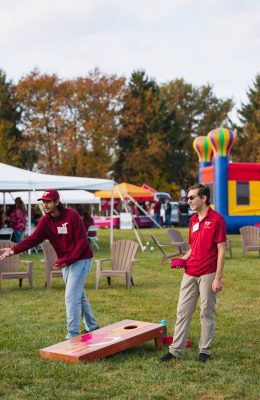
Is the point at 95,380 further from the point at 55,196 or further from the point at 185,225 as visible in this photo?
the point at 185,225

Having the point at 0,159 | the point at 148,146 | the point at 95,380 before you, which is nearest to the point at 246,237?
the point at 95,380

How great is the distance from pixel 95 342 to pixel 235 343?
167cm

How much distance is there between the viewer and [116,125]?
45750 millimetres

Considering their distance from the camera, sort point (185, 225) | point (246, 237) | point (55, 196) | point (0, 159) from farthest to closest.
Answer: point (0, 159)
point (185, 225)
point (246, 237)
point (55, 196)

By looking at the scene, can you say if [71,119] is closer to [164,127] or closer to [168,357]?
[164,127]

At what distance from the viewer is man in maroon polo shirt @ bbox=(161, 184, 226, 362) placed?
5.94 metres

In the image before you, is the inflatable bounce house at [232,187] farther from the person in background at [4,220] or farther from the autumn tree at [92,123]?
the autumn tree at [92,123]

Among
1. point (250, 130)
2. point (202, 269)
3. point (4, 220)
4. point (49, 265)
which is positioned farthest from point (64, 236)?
point (250, 130)

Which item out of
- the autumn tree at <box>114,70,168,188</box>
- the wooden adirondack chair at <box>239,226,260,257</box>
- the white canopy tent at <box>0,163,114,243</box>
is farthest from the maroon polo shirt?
the autumn tree at <box>114,70,168,188</box>

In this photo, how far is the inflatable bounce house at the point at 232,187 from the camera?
78.1 ft

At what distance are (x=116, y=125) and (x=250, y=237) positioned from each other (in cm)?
2982

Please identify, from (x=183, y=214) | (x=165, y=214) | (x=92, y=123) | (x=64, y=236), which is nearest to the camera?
(x=64, y=236)

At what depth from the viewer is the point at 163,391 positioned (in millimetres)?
5207

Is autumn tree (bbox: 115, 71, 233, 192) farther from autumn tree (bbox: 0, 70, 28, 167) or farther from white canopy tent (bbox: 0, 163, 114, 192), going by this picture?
white canopy tent (bbox: 0, 163, 114, 192)
